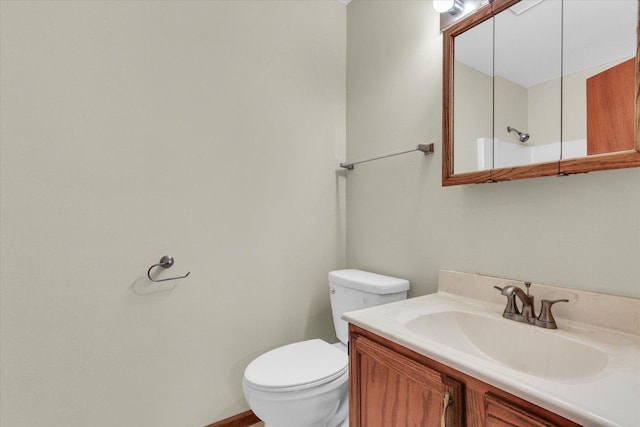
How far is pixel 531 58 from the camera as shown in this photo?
105 cm

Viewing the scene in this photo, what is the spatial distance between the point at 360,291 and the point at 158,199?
41.8 inches

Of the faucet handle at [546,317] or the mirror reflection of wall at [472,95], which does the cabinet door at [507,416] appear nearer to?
the faucet handle at [546,317]

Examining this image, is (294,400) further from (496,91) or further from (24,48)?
(24,48)

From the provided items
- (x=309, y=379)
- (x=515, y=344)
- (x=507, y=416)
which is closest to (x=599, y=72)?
(x=515, y=344)

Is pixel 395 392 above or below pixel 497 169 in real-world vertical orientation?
below

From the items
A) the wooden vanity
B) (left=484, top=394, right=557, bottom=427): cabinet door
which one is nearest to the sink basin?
the wooden vanity

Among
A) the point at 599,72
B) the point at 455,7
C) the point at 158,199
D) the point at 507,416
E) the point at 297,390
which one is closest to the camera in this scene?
the point at 507,416

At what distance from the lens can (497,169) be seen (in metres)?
1.11


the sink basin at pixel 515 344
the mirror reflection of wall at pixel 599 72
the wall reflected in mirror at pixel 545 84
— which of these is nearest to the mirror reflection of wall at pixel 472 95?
→ the wall reflected in mirror at pixel 545 84

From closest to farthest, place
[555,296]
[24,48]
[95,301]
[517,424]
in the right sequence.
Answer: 1. [517,424]
2. [555,296]
3. [24,48]
4. [95,301]

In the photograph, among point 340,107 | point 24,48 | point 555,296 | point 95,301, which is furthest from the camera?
point 340,107

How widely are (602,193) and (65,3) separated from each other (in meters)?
2.05

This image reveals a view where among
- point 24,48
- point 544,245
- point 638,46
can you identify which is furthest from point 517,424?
point 24,48

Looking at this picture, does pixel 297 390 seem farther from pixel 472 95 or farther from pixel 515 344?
pixel 472 95
